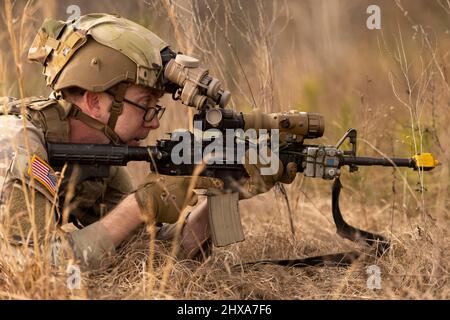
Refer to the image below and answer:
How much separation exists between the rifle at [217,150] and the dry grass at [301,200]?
25cm

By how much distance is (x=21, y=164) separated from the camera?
375cm

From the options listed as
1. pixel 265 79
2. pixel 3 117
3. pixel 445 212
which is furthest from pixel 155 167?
pixel 445 212

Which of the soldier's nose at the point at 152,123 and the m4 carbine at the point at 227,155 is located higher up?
the soldier's nose at the point at 152,123

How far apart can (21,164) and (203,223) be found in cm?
122

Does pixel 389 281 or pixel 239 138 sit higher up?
pixel 239 138

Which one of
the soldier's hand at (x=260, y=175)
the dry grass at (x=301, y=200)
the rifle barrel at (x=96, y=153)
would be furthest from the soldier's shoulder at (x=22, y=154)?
the soldier's hand at (x=260, y=175)

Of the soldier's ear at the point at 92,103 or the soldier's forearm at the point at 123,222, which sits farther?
the soldier's ear at the point at 92,103

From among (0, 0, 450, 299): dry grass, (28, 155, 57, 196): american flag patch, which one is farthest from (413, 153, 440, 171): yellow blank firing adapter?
(28, 155, 57, 196): american flag patch

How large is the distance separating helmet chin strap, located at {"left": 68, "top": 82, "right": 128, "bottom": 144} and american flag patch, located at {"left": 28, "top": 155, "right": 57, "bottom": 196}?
1.57 ft

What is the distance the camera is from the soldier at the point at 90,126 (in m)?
3.78

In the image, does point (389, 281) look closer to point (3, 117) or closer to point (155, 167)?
point (155, 167)

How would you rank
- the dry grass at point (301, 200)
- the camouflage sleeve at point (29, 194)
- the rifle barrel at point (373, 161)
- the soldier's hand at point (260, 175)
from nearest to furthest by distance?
1. the camouflage sleeve at point (29, 194)
2. the dry grass at point (301, 200)
3. the soldier's hand at point (260, 175)
4. the rifle barrel at point (373, 161)

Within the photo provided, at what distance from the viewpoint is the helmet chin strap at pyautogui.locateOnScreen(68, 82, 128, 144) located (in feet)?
13.9

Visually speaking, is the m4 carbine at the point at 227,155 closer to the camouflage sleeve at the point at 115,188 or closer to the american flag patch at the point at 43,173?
the american flag patch at the point at 43,173
